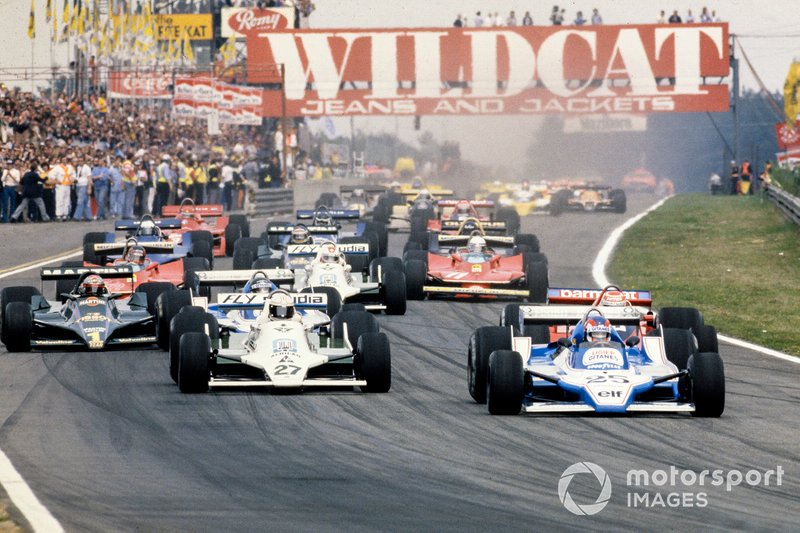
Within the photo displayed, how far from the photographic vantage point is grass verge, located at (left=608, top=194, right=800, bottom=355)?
80.8 feet

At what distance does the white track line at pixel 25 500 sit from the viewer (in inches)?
396

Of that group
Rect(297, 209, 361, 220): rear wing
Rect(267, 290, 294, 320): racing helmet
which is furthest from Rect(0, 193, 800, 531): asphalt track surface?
Rect(297, 209, 361, 220): rear wing

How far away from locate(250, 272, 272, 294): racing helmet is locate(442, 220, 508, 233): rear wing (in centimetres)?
1226

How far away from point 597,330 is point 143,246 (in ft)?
45.0

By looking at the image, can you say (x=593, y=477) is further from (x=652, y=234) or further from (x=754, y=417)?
(x=652, y=234)

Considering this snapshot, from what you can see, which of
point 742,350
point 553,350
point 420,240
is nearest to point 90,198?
point 420,240

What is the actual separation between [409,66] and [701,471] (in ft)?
202

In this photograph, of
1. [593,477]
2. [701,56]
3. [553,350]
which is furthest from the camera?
[701,56]

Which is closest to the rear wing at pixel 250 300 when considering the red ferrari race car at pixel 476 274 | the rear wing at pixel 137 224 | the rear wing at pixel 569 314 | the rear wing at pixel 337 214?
the rear wing at pixel 569 314

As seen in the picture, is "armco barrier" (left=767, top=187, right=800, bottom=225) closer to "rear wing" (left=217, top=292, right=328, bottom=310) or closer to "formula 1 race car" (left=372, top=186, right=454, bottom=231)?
"formula 1 race car" (left=372, top=186, right=454, bottom=231)

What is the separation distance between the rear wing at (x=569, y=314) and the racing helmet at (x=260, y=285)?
3.73 m

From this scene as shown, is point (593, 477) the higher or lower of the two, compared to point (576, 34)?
lower

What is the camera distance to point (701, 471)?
12000mm

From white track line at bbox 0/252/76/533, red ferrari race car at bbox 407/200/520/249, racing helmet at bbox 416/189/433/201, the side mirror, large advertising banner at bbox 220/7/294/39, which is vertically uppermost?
large advertising banner at bbox 220/7/294/39
